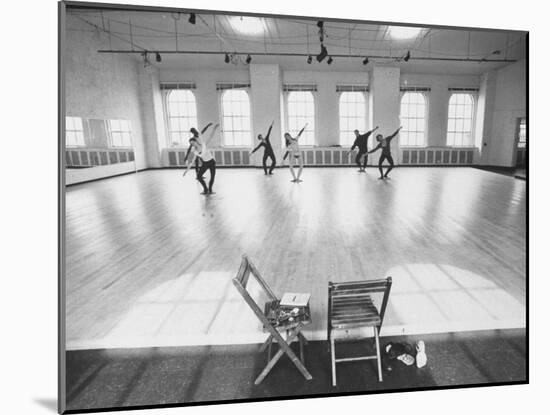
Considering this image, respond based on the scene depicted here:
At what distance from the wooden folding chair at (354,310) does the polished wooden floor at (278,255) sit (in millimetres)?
296

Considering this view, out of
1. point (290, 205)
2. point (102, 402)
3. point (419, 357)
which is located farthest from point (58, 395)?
point (290, 205)

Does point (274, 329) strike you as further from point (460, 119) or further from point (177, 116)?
point (460, 119)

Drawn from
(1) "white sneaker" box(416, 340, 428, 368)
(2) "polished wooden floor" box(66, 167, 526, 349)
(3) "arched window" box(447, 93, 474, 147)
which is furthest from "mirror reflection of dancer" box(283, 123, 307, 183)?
(1) "white sneaker" box(416, 340, 428, 368)

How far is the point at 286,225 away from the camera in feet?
15.1

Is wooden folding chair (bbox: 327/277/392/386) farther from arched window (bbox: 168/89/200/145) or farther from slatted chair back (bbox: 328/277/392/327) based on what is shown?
arched window (bbox: 168/89/200/145)

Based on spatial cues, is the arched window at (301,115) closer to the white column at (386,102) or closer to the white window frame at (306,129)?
the white window frame at (306,129)

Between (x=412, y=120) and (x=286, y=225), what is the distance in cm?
209

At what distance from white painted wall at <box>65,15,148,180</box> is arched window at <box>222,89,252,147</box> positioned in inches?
34.6

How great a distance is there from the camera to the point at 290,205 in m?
5.64

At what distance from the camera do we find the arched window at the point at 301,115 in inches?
142

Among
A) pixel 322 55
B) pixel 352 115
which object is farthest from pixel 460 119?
pixel 322 55

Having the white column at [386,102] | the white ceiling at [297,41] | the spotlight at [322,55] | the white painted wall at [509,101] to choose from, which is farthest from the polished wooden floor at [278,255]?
the spotlight at [322,55]

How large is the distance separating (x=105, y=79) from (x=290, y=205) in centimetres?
338

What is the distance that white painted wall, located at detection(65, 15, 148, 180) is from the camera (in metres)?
3.19
